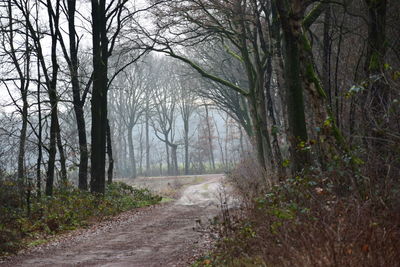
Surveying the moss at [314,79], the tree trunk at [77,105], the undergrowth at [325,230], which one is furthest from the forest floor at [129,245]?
the tree trunk at [77,105]

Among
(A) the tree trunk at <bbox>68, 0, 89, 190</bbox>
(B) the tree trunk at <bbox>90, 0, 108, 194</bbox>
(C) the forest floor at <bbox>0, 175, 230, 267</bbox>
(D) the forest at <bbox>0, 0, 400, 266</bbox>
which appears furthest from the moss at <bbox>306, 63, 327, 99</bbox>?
(A) the tree trunk at <bbox>68, 0, 89, 190</bbox>

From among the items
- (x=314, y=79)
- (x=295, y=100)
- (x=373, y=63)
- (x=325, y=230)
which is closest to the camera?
(x=325, y=230)

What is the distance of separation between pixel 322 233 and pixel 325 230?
0.11 meters

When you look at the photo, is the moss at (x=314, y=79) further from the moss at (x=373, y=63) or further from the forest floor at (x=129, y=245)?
the forest floor at (x=129, y=245)

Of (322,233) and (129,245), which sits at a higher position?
(322,233)

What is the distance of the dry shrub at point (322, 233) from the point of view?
3729mm

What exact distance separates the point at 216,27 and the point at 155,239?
9475mm

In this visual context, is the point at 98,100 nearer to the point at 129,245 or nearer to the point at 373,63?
the point at 129,245

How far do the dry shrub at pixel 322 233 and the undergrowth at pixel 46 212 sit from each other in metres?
5.27

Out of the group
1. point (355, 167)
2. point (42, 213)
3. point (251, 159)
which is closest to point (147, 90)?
point (251, 159)

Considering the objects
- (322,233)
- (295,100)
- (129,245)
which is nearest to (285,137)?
(295,100)

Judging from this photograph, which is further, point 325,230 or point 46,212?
point 46,212

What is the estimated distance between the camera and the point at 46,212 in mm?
13133

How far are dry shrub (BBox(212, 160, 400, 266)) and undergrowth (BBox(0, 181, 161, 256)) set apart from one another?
5.27 meters
